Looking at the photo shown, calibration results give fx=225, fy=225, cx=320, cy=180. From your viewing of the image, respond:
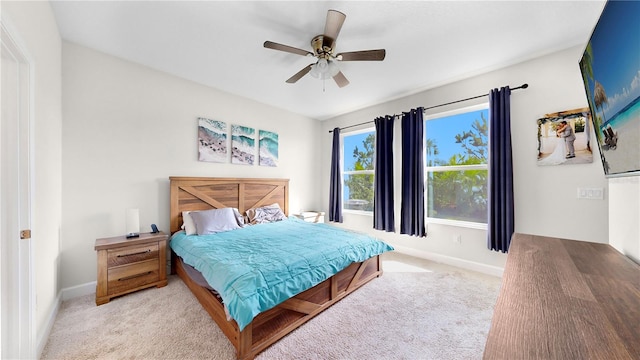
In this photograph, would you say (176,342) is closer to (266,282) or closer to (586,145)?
(266,282)

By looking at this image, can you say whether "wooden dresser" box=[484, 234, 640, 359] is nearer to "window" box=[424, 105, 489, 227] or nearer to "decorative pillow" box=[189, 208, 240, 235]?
"window" box=[424, 105, 489, 227]

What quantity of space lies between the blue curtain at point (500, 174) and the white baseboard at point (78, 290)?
4715 mm

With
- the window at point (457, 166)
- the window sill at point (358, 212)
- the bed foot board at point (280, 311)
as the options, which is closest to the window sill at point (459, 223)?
the window at point (457, 166)

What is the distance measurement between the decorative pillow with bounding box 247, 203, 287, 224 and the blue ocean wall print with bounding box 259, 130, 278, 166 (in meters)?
0.84

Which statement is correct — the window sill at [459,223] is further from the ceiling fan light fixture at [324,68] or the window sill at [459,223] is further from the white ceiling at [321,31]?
the ceiling fan light fixture at [324,68]

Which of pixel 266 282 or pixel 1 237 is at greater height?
pixel 1 237

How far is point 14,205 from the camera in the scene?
4.57 feet

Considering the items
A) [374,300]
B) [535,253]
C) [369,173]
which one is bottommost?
[374,300]

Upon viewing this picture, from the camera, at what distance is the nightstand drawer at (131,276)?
229 cm

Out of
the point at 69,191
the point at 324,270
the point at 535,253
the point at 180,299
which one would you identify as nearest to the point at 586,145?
the point at 535,253

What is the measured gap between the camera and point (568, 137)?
2.47 m

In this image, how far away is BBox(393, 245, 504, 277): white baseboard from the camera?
2929 millimetres

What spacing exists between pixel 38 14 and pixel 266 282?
262 cm

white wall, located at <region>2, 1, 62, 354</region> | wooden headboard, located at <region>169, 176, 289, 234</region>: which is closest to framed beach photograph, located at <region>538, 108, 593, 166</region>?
wooden headboard, located at <region>169, 176, 289, 234</region>
